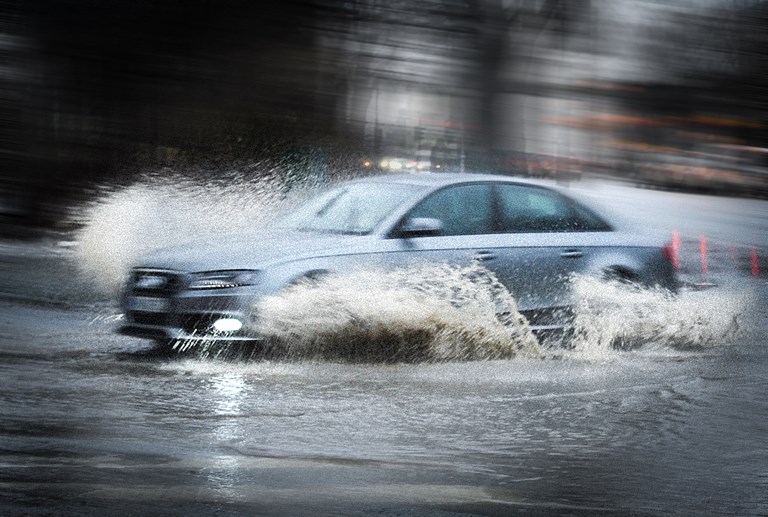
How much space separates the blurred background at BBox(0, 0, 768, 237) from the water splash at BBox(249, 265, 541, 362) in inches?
133

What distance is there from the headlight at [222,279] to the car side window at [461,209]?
4.77 ft

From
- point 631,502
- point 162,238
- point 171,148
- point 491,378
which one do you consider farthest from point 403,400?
point 162,238

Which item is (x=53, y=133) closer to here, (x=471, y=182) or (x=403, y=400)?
(x=471, y=182)

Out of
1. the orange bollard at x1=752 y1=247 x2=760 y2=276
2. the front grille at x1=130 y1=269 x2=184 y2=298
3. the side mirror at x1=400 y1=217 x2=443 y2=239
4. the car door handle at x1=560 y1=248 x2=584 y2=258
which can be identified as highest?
the side mirror at x1=400 y1=217 x2=443 y2=239

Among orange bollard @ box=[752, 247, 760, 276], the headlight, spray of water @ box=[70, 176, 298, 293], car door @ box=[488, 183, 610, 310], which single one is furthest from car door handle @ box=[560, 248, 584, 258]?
orange bollard @ box=[752, 247, 760, 276]

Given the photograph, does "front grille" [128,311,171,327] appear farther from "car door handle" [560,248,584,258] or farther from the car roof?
"car door handle" [560,248,584,258]

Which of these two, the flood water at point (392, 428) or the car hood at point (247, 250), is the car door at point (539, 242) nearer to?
the flood water at point (392, 428)

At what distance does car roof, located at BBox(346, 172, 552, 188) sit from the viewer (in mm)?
10305

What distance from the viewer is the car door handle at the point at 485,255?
988 cm

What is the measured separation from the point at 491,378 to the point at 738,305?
512 centimetres

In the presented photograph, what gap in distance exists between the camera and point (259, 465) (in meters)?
5.93

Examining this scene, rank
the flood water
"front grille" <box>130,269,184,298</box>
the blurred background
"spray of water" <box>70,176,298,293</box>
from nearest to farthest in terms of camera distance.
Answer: the flood water, "front grille" <box>130,269,184,298</box>, the blurred background, "spray of water" <box>70,176,298,293</box>

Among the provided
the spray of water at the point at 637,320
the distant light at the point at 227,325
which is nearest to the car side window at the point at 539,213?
the spray of water at the point at 637,320

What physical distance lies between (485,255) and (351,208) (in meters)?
1.10
